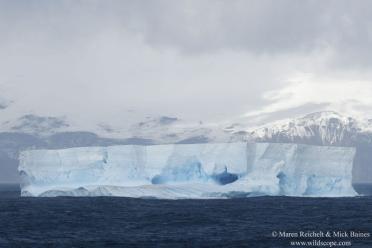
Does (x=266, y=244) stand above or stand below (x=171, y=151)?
below

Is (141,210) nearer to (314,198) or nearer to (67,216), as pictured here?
(67,216)

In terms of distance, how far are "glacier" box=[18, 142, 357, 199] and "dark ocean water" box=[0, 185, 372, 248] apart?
4.77 ft

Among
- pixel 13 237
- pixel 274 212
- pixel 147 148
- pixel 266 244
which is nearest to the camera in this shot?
pixel 266 244

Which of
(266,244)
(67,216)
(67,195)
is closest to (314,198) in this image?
(67,195)

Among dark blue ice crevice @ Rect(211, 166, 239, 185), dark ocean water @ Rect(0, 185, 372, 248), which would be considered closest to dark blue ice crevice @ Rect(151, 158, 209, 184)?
dark blue ice crevice @ Rect(211, 166, 239, 185)

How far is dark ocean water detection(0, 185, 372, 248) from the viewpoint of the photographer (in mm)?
34500

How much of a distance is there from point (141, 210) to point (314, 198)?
67.3 feet

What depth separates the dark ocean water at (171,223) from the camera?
34.5m

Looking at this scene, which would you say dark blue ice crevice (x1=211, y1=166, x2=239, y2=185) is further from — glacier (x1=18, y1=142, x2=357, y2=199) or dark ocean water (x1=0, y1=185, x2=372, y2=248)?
dark ocean water (x1=0, y1=185, x2=372, y2=248)

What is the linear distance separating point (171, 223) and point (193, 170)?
19.1m

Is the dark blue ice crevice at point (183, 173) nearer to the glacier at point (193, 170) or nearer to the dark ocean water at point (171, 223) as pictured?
the glacier at point (193, 170)

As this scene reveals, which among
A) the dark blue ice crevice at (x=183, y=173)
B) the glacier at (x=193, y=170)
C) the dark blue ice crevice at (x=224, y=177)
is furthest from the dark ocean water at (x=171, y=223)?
the dark blue ice crevice at (x=183, y=173)

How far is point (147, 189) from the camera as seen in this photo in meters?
59.0

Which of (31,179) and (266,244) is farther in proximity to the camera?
(31,179)
